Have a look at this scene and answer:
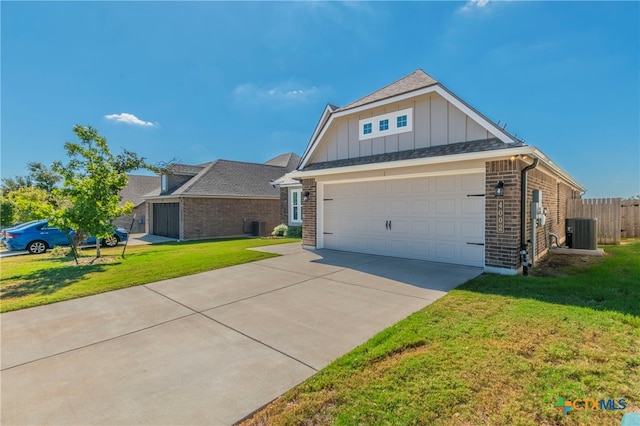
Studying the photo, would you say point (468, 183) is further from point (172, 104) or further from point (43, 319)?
point (172, 104)

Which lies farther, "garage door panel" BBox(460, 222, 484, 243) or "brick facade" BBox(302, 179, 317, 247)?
"brick facade" BBox(302, 179, 317, 247)

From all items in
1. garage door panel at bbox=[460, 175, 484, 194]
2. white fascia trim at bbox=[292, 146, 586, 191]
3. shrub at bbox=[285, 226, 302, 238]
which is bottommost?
shrub at bbox=[285, 226, 302, 238]

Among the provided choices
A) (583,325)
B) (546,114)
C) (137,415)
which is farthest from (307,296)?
(546,114)

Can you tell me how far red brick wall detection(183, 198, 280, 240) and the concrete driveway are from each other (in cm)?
1193

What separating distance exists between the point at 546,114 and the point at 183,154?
80.5 ft

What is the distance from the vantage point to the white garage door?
296 inches

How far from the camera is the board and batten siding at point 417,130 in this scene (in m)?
7.66

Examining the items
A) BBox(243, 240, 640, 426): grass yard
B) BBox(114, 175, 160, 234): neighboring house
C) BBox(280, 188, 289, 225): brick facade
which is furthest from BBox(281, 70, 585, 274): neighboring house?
BBox(114, 175, 160, 234): neighboring house

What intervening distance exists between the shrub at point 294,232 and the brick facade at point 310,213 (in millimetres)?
5084

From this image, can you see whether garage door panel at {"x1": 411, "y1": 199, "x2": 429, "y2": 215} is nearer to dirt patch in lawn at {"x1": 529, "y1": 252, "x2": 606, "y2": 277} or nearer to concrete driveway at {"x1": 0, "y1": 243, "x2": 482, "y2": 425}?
concrete driveway at {"x1": 0, "y1": 243, "x2": 482, "y2": 425}

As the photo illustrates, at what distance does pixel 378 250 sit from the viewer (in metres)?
9.48

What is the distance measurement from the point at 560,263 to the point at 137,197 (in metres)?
32.2

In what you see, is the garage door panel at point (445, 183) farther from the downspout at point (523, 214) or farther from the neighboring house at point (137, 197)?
the neighboring house at point (137, 197)

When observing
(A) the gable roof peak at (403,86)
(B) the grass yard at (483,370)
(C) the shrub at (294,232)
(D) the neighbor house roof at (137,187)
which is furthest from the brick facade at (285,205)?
(D) the neighbor house roof at (137,187)
